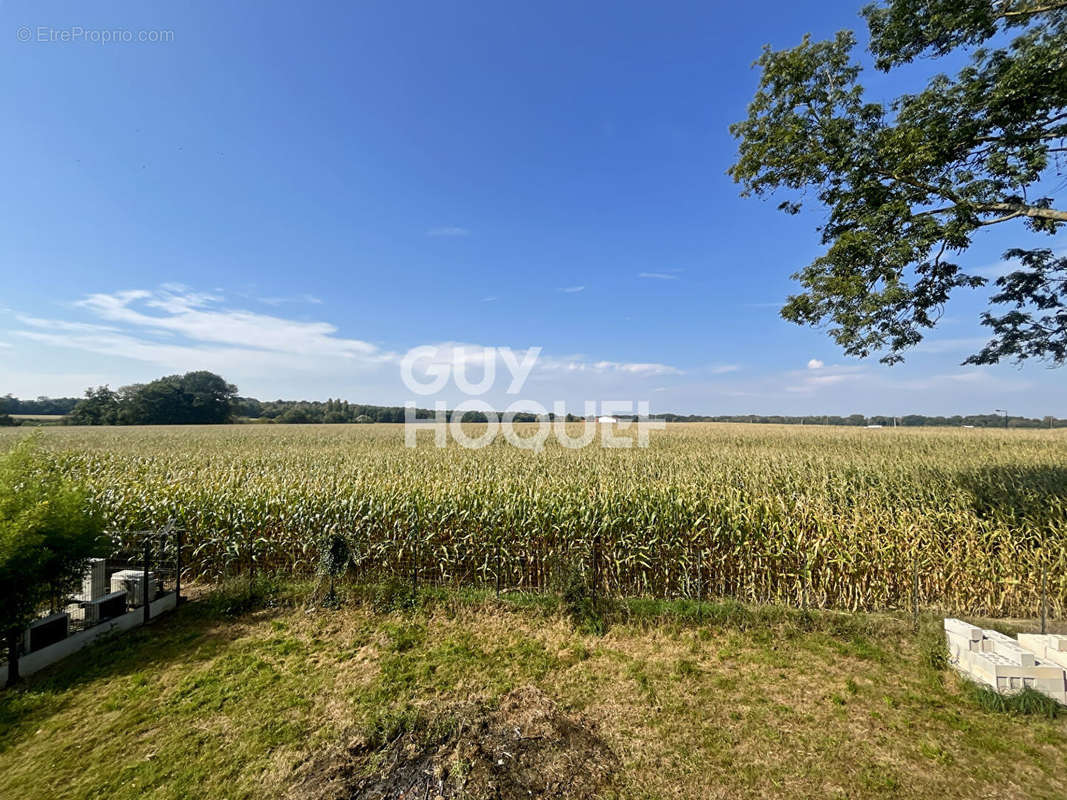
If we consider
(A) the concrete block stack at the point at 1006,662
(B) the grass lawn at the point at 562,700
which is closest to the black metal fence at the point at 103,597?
(B) the grass lawn at the point at 562,700

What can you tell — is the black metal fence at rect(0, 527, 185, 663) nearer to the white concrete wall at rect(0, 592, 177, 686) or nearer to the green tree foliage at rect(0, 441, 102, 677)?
the white concrete wall at rect(0, 592, 177, 686)

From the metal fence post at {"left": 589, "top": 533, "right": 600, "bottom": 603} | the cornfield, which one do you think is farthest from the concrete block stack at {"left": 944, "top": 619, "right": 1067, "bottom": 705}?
the metal fence post at {"left": 589, "top": 533, "right": 600, "bottom": 603}

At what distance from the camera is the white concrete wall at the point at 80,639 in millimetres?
4910

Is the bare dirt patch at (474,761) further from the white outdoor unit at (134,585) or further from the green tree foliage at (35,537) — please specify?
the white outdoor unit at (134,585)

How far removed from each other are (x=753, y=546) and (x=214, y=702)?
7847mm

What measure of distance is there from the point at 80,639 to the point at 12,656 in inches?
32.4

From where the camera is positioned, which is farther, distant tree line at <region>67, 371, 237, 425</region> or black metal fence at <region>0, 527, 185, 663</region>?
distant tree line at <region>67, 371, 237, 425</region>

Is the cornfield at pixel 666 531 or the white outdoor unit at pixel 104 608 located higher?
the cornfield at pixel 666 531

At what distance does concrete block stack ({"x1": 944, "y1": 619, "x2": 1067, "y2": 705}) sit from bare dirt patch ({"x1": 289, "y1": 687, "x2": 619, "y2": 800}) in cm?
424

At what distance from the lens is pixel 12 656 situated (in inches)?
186

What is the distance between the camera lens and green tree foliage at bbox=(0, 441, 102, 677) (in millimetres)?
4664

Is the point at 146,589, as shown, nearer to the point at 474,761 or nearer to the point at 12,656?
the point at 12,656

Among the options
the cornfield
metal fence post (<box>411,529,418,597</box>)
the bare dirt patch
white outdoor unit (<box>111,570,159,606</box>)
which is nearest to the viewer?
the bare dirt patch

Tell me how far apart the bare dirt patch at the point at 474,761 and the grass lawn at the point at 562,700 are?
0.18m
